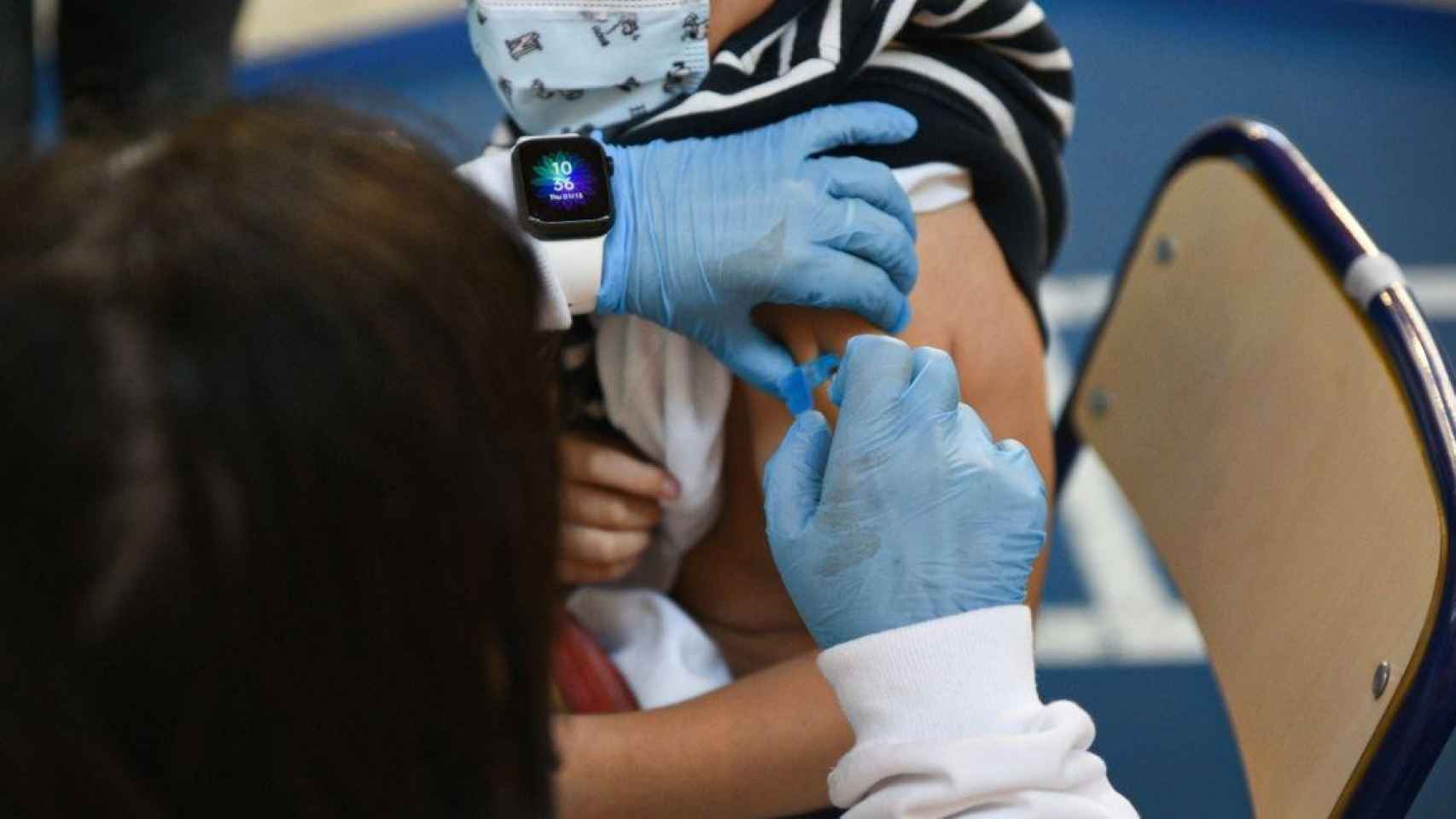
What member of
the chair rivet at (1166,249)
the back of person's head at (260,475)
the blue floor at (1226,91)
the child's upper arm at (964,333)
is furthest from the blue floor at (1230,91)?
the back of person's head at (260,475)

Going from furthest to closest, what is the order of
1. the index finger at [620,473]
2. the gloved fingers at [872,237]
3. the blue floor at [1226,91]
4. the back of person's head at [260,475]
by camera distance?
1. the blue floor at [1226,91]
2. the index finger at [620,473]
3. the gloved fingers at [872,237]
4. the back of person's head at [260,475]

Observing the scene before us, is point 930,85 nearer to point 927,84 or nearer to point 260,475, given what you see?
point 927,84

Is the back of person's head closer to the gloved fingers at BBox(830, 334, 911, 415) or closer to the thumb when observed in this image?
the gloved fingers at BBox(830, 334, 911, 415)

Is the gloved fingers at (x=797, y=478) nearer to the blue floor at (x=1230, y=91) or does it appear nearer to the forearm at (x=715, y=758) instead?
the forearm at (x=715, y=758)

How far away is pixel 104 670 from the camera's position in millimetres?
500

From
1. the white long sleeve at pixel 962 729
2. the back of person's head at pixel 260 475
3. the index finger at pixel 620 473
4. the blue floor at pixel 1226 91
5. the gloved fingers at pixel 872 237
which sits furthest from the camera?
the blue floor at pixel 1226 91

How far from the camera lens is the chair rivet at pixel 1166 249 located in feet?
3.67

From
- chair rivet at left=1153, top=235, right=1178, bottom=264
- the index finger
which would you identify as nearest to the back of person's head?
the index finger

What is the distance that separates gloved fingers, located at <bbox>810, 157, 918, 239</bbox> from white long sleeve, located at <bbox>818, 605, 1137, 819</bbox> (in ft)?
0.91

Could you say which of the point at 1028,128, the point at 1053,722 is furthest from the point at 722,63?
the point at 1053,722

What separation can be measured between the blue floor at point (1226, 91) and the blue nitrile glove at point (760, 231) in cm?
114

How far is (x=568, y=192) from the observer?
36.7 inches

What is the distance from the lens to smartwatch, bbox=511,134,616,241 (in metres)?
0.93

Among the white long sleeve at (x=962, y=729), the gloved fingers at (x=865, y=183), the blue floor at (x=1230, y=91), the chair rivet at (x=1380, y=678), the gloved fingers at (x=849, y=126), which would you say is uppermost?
the gloved fingers at (x=849, y=126)
